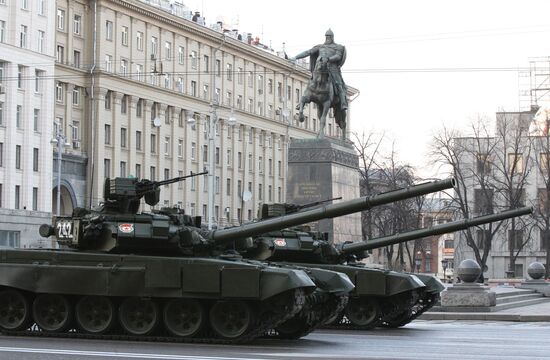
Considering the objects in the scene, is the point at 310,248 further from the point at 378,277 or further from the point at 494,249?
the point at 494,249

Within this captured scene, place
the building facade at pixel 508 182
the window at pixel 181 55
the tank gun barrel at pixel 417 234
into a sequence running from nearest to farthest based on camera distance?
the tank gun barrel at pixel 417 234
the building facade at pixel 508 182
the window at pixel 181 55

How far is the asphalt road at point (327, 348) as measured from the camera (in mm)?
16688

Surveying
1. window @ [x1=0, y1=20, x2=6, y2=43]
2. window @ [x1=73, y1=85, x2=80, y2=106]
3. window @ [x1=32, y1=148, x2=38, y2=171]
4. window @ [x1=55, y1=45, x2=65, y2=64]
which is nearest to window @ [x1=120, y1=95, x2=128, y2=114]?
window @ [x1=73, y1=85, x2=80, y2=106]

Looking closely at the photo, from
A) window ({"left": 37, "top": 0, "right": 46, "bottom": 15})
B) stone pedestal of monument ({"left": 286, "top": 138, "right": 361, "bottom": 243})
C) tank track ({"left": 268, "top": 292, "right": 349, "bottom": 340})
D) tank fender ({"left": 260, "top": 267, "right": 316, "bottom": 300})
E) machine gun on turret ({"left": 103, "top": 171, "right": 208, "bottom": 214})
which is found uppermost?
window ({"left": 37, "top": 0, "right": 46, "bottom": 15})

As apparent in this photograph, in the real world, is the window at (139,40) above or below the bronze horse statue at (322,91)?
above

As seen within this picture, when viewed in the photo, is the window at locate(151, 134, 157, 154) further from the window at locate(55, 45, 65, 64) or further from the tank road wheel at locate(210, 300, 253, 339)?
the tank road wheel at locate(210, 300, 253, 339)

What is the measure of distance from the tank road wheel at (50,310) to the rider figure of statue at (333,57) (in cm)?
1494

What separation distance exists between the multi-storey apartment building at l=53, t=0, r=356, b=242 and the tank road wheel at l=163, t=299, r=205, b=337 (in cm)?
4258

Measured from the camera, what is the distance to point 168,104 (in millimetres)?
80250

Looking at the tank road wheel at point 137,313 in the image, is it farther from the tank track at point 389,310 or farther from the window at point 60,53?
the window at point 60,53

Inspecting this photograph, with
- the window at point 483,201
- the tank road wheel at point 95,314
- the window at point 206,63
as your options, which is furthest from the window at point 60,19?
the tank road wheel at point 95,314

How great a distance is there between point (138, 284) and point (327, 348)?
3.21 m

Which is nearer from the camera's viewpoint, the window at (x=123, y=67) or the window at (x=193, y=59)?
the window at (x=123, y=67)

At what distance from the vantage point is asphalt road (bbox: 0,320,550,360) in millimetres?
16688
